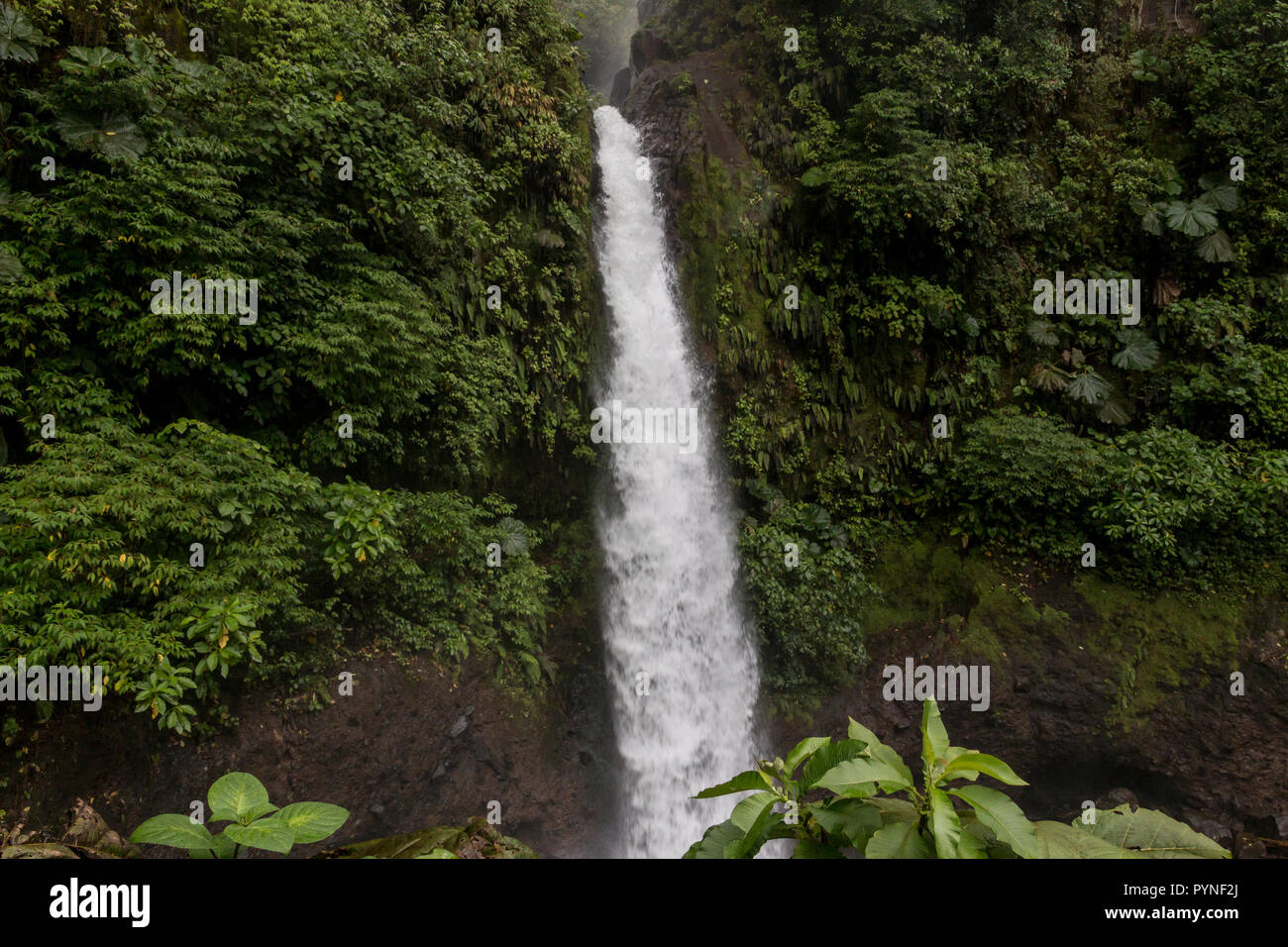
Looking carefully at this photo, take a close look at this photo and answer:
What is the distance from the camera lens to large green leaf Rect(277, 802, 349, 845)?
1520 millimetres

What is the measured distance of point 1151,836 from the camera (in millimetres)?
1588

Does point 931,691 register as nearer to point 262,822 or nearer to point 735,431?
point 735,431

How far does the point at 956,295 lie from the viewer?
10.7 metres

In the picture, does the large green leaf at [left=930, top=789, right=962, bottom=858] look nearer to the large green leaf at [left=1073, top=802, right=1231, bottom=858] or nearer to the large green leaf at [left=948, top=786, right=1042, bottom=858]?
the large green leaf at [left=948, top=786, right=1042, bottom=858]

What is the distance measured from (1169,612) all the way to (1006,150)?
8.02m

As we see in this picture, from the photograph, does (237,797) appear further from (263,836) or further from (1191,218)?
(1191,218)

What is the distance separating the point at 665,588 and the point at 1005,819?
7.90 metres

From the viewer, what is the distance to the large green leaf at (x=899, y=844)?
1.35 m

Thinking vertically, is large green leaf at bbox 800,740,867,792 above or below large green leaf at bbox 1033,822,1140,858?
above

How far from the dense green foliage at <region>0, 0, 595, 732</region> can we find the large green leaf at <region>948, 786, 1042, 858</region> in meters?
5.00

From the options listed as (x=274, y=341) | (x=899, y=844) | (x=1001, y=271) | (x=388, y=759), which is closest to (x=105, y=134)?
(x=274, y=341)

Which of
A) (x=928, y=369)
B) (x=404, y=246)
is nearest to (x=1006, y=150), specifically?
(x=928, y=369)

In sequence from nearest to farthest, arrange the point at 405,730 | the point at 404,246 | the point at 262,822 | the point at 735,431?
the point at 262,822 → the point at 405,730 → the point at 404,246 → the point at 735,431

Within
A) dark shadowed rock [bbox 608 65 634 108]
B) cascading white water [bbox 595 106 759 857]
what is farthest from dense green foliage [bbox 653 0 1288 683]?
dark shadowed rock [bbox 608 65 634 108]
